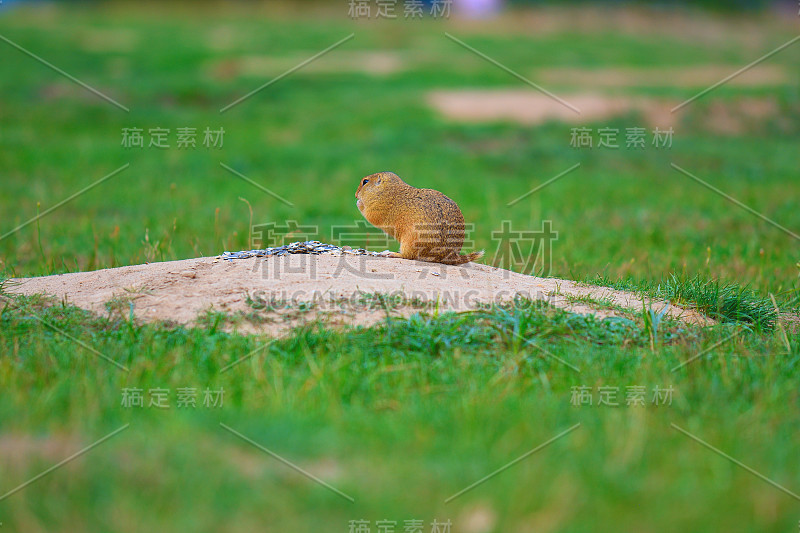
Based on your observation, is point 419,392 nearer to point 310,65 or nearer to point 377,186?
point 377,186

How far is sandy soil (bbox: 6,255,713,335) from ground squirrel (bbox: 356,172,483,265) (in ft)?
0.50

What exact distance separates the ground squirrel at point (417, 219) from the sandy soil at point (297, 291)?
153mm

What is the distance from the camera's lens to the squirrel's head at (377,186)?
19.3 feet

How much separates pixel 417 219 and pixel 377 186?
20.4 inches

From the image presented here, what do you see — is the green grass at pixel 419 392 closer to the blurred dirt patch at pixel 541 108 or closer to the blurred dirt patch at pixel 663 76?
the blurred dirt patch at pixel 541 108

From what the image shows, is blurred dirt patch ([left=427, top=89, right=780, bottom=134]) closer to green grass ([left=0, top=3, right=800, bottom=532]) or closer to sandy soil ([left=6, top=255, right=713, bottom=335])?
green grass ([left=0, top=3, right=800, bottom=532])

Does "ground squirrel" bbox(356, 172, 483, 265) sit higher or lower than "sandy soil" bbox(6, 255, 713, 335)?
higher

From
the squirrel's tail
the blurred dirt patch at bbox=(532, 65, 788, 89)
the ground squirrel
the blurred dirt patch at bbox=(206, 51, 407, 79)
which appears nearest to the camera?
the ground squirrel

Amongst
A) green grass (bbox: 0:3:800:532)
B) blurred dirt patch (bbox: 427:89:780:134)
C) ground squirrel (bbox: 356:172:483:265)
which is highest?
blurred dirt patch (bbox: 427:89:780:134)

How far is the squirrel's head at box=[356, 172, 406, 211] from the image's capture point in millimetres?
5883

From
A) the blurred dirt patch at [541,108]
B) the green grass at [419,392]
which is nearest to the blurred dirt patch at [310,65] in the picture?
the blurred dirt patch at [541,108]

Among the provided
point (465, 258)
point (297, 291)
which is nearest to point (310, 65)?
point (465, 258)

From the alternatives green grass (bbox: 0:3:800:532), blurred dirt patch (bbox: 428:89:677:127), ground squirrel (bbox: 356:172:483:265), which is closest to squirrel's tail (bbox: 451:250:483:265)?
ground squirrel (bbox: 356:172:483:265)

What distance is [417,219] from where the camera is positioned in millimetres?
5637
